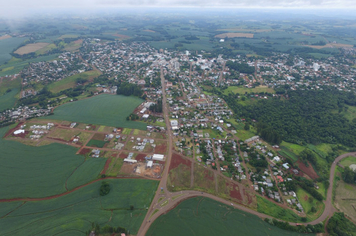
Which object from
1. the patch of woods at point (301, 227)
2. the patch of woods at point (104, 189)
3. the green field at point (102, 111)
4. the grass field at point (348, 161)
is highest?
the green field at point (102, 111)

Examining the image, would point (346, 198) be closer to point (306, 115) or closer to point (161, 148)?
point (306, 115)

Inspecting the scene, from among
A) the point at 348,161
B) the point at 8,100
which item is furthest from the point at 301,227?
the point at 8,100

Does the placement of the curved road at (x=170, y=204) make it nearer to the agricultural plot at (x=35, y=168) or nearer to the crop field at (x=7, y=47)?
the agricultural plot at (x=35, y=168)

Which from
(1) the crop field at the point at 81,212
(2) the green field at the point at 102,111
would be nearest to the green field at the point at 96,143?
(2) the green field at the point at 102,111

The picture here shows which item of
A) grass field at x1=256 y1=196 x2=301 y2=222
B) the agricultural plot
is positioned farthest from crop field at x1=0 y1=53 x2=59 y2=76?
grass field at x1=256 y1=196 x2=301 y2=222

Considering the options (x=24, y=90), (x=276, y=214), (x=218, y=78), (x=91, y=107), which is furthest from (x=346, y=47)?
(x=24, y=90)
